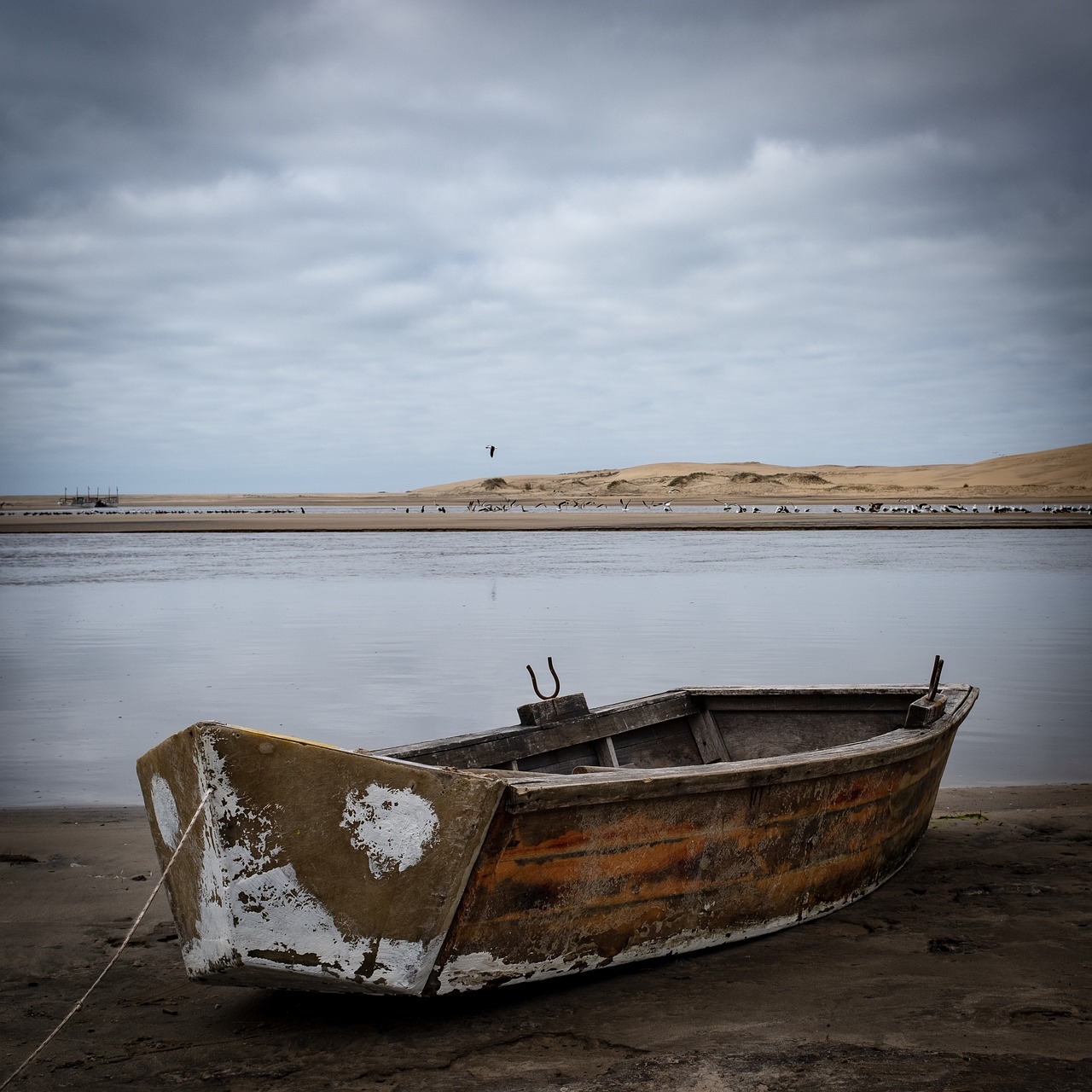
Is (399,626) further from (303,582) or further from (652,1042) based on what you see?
(652,1042)

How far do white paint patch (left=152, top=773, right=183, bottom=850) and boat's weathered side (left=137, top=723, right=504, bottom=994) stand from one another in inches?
8.6

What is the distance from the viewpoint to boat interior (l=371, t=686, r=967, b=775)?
592 centimetres

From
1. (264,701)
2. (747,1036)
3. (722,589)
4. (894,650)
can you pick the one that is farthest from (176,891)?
(722,589)

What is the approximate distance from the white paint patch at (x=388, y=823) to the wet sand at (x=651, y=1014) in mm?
734

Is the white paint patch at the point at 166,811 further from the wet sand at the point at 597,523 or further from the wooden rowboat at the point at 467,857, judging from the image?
the wet sand at the point at 597,523

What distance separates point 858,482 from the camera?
114750 mm

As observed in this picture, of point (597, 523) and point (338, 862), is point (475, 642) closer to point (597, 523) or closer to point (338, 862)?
point (338, 862)

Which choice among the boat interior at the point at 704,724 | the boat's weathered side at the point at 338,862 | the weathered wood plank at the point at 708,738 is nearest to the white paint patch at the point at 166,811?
the boat's weathered side at the point at 338,862

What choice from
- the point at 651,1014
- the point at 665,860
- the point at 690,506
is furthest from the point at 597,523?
the point at 651,1014

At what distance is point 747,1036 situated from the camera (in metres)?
3.78

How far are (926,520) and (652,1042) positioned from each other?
46.0 metres

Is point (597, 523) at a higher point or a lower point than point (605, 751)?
higher

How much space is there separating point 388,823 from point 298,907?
43 cm

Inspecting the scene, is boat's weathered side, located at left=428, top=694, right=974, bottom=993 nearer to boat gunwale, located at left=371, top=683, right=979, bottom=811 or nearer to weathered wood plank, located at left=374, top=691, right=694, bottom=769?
boat gunwale, located at left=371, top=683, right=979, bottom=811
